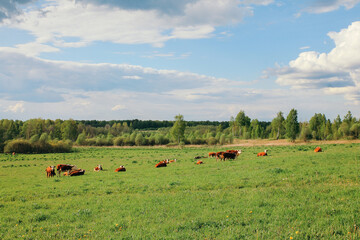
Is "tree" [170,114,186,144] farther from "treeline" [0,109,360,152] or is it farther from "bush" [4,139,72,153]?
"bush" [4,139,72,153]

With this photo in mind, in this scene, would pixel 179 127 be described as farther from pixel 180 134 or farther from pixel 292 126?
pixel 292 126

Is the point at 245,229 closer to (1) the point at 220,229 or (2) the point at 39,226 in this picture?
(1) the point at 220,229

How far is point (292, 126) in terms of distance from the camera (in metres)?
84.9

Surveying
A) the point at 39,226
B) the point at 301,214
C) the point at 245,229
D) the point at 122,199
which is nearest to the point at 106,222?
the point at 39,226

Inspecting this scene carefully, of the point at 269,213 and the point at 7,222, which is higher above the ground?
the point at 269,213

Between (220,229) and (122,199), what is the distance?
20.8 feet

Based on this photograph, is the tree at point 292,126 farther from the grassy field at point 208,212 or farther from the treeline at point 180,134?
the grassy field at point 208,212

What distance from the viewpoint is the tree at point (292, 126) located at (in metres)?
84.9

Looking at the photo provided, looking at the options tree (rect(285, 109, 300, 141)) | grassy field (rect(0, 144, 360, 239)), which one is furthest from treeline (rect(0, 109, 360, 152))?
grassy field (rect(0, 144, 360, 239))

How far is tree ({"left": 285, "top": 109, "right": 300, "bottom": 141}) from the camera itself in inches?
3344

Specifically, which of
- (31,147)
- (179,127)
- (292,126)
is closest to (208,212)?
(31,147)

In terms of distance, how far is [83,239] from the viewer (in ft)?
25.0

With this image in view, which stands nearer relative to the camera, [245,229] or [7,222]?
[245,229]

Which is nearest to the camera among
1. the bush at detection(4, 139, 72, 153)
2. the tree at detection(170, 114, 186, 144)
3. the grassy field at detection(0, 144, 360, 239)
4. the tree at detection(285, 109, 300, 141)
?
the grassy field at detection(0, 144, 360, 239)
